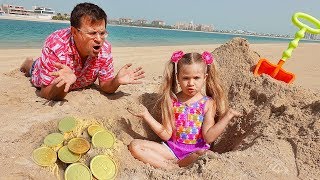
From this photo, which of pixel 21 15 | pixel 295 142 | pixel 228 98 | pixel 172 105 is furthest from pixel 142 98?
pixel 21 15

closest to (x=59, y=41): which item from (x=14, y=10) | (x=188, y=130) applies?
(x=188, y=130)

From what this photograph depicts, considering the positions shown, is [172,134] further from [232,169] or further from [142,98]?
[232,169]

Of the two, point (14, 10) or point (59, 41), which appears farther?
point (14, 10)

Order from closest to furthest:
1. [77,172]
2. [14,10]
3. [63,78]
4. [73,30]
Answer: [77,172]
[63,78]
[73,30]
[14,10]

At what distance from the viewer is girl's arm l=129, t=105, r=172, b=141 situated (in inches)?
111

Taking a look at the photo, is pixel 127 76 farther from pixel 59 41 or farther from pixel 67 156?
pixel 67 156

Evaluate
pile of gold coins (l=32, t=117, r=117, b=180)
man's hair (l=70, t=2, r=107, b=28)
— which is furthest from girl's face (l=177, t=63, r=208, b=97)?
man's hair (l=70, t=2, r=107, b=28)

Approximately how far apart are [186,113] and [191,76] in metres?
0.33

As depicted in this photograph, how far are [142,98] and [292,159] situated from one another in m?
1.76

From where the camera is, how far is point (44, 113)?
2.92m

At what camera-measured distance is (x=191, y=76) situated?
2.85 m

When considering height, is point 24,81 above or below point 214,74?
below

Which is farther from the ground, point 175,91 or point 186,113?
point 175,91

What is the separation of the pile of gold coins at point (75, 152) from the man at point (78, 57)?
16.9 inches
